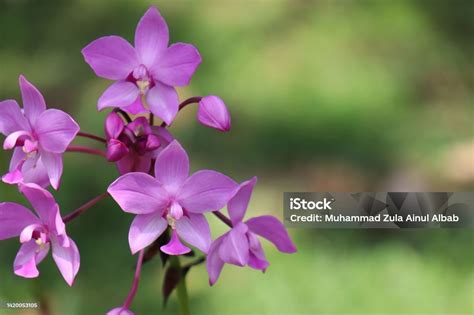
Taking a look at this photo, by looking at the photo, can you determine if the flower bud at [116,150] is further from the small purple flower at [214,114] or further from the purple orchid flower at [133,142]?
the small purple flower at [214,114]

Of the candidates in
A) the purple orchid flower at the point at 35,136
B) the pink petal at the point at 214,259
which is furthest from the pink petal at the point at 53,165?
the pink petal at the point at 214,259

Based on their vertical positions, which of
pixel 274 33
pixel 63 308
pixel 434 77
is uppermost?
pixel 274 33

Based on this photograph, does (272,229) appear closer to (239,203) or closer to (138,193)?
(239,203)

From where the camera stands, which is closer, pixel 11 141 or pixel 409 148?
pixel 11 141

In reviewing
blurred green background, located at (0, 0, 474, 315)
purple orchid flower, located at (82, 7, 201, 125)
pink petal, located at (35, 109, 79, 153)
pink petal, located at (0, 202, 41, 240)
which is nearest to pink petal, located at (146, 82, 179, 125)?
purple orchid flower, located at (82, 7, 201, 125)

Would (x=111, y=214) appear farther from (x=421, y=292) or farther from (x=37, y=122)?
(x=37, y=122)

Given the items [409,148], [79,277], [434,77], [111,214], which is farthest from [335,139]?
[79,277]

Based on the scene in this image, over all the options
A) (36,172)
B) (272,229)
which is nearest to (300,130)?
(272,229)
